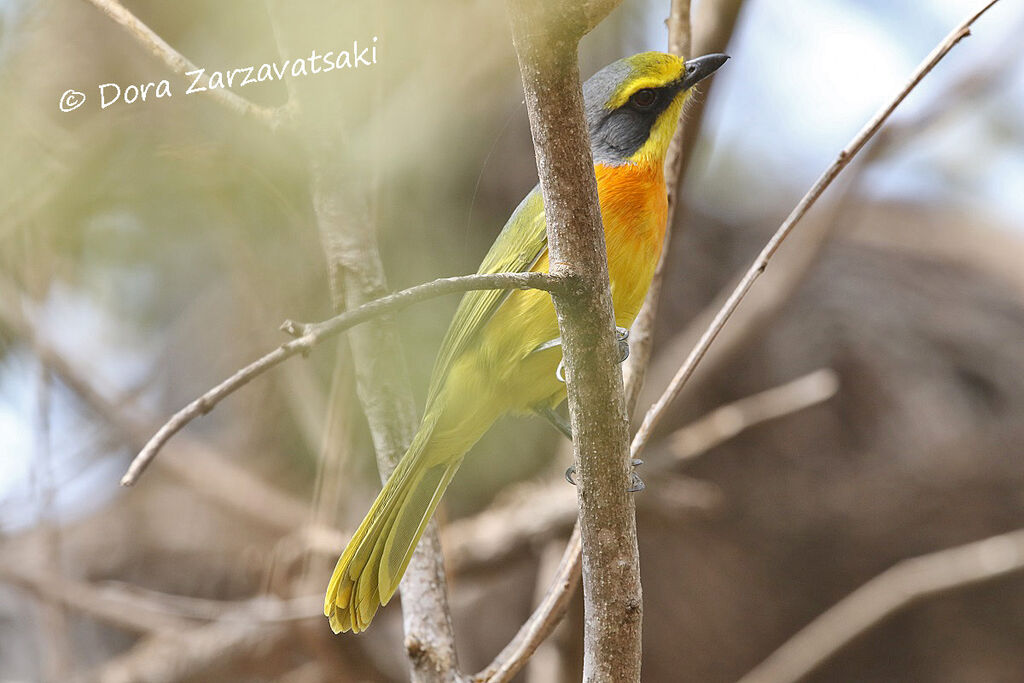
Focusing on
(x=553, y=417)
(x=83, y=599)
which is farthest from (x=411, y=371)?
(x=83, y=599)

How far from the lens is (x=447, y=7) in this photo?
2.16 m

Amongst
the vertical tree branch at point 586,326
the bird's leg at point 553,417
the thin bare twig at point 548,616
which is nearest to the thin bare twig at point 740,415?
the bird's leg at point 553,417

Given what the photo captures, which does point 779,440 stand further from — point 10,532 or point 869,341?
point 10,532

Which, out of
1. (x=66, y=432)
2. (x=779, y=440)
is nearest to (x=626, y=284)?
(x=66, y=432)

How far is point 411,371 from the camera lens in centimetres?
232

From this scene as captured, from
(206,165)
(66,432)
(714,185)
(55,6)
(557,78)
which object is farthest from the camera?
(714,185)

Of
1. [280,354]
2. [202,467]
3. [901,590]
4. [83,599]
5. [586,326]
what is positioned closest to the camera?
[280,354]

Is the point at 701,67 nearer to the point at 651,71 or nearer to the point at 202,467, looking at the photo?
the point at 651,71

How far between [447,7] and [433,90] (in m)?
0.19

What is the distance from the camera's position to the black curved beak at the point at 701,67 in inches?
82.1

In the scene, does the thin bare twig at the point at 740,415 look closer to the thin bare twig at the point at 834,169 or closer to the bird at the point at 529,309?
the bird at the point at 529,309

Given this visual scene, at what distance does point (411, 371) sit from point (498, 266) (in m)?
0.48

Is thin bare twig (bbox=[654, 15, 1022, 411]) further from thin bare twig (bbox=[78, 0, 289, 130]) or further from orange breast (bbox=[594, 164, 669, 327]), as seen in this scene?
thin bare twig (bbox=[78, 0, 289, 130])

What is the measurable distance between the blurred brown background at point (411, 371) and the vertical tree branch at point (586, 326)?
0.54 m
